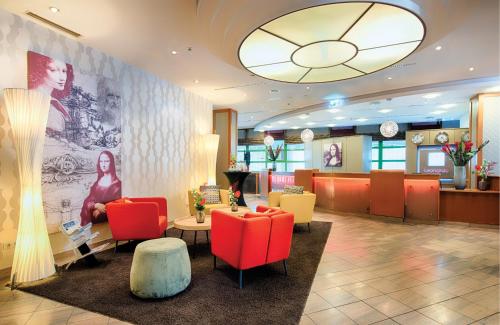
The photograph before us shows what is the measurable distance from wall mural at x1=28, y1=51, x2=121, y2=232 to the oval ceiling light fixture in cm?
260

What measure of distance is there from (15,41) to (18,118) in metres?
1.21

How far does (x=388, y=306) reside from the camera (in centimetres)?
274

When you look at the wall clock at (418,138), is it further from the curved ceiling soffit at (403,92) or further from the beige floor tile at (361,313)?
the beige floor tile at (361,313)

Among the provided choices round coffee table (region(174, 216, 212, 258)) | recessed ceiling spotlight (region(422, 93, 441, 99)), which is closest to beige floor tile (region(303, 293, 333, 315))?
round coffee table (region(174, 216, 212, 258))

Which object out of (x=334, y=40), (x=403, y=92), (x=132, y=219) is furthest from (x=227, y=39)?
(x=403, y=92)

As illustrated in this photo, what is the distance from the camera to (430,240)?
5168mm

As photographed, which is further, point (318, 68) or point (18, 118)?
point (318, 68)

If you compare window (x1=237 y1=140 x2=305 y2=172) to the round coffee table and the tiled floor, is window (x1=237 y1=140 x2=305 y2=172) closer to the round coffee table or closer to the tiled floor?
the tiled floor

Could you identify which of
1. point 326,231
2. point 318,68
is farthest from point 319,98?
point 326,231

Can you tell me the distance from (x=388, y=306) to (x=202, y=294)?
194 cm

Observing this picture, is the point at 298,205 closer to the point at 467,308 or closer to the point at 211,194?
the point at 211,194

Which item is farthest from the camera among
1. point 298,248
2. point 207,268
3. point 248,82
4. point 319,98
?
point 319,98

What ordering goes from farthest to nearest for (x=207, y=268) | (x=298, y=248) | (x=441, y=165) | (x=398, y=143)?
(x=398, y=143) → (x=441, y=165) → (x=298, y=248) → (x=207, y=268)

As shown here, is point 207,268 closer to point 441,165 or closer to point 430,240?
point 430,240
